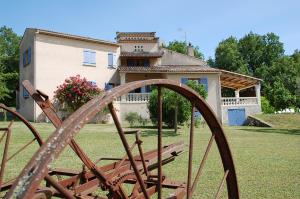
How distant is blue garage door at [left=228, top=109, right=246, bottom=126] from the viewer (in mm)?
30047

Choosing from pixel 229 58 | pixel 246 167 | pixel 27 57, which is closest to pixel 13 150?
pixel 246 167

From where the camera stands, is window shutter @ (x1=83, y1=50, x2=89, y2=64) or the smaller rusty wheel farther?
window shutter @ (x1=83, y1=50, x2=89, y2=64)

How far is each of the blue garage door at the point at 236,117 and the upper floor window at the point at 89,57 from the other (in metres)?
11.4

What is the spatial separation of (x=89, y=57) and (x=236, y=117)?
12459mm

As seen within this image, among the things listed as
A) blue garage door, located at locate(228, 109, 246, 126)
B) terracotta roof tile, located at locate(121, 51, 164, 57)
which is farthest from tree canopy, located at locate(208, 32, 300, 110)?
terracotta roof tile, located at locate(121, 51, 164, 57)

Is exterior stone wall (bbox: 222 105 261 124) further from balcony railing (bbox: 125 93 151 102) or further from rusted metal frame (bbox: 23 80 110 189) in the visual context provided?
rusted metal frame (bbox: 23 80 110 189)

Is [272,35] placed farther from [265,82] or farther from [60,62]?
[60,62]

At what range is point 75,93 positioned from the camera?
2334 cm

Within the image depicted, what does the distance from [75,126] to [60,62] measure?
25251mm

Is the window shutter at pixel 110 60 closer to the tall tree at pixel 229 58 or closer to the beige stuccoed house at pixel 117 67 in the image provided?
the beige stuccoed house at pixel 117 67

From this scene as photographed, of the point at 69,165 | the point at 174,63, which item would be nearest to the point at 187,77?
the point at 174,63

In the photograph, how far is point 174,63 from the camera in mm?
33375

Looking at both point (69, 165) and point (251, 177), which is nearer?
point (251, 177)

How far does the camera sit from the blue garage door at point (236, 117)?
98.6ft
